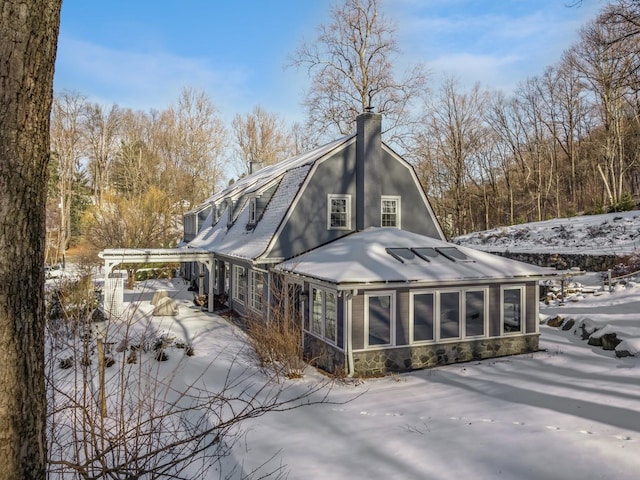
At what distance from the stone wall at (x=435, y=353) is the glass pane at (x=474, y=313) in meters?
0.26

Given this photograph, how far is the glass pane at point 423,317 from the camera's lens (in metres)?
10.5

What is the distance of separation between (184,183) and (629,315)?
3330 cm

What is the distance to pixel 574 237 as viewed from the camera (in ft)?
76.4

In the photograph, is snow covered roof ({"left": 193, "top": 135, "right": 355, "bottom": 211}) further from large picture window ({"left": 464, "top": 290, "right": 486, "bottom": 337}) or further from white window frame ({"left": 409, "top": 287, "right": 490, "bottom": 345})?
large picture window ({"left": 464, "top": 290, "right": 486, "bottom": 337})

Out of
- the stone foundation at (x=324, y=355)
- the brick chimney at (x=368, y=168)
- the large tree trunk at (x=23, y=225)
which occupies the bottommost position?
the stone foundation at (x=324, y=355)

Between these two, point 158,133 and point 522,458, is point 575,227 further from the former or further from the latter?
point 158,133

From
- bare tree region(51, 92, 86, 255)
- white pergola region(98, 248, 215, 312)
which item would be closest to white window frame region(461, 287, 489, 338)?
white pergola region(98, 248, 215, 312)

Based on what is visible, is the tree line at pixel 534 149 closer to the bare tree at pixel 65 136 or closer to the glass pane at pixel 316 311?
the glass pane at pixel 316 311

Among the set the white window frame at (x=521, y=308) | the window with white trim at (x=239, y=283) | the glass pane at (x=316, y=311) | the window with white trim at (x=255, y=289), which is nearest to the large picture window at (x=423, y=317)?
the white window frame at (x=521, y=308)

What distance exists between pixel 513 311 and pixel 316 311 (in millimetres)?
5351

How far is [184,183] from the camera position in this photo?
37406 mm

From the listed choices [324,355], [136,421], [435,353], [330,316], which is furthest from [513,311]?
[136,421]

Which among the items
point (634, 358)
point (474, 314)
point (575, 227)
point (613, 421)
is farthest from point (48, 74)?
point (575, 227)

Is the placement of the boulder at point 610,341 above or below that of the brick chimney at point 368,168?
below
